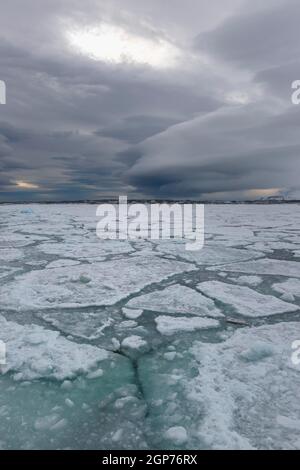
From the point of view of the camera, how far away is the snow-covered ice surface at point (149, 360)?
1.11m

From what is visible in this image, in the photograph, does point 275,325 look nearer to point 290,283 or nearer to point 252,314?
point 252,314

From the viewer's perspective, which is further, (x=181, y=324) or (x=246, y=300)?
(x=246, y=300)

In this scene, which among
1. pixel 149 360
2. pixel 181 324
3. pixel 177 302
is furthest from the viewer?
pixel 177 302

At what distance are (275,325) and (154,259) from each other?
212cm

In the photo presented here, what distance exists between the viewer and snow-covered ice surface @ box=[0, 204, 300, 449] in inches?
43.5

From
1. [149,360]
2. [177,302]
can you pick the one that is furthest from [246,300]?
[149,360]

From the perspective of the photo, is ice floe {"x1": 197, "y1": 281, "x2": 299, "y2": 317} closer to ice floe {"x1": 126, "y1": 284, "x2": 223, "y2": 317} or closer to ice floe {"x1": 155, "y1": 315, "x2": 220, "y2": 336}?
ice floe {"x1": 126, "y1": 284, "x2": 223, "y2": 317}

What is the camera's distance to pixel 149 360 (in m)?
1.57

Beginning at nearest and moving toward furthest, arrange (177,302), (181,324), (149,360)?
1. (149,360)
2. (181,324)
3. (177,302)

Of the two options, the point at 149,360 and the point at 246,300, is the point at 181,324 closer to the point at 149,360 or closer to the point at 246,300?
the point at 149,360

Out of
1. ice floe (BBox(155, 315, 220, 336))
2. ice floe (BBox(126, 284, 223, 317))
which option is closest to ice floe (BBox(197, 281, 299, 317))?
ice floe (BBox(126, 284, 223, 317))

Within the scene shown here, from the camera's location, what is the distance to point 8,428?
1120mm

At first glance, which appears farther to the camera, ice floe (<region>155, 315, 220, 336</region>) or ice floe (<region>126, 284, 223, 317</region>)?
ice floe (<region>126, 284, 223, 317</region>)

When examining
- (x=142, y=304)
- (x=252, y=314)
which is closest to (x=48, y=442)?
(x=142, y=304)
